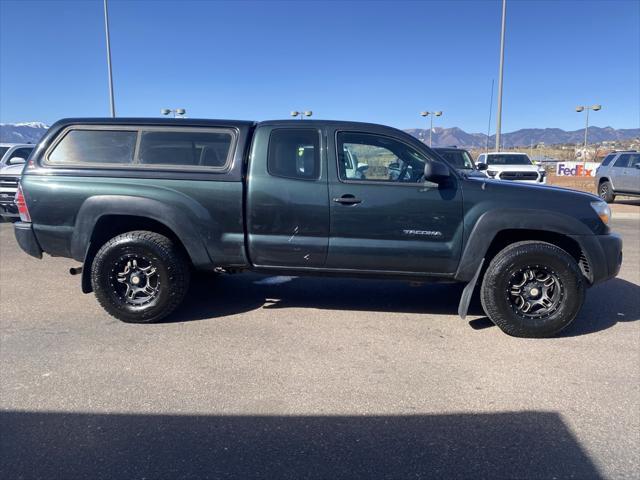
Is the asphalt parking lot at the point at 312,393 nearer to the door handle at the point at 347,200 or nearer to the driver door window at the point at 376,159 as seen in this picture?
Result: the door handle at the point at 347,200

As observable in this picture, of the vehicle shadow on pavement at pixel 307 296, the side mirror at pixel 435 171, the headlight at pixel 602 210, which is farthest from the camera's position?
the vehicle shadow on pavement at pixel 307 296

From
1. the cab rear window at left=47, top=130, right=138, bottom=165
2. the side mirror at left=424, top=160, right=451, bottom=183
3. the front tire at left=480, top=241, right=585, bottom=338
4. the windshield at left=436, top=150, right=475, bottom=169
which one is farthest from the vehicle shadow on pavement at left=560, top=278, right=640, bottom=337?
the windshield at left=436, top=150, right=475, bottom=169

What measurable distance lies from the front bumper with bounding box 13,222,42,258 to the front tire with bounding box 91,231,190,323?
690 millimetres

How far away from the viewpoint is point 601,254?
172 inches

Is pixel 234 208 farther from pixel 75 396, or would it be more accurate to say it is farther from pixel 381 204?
pixel 75 396

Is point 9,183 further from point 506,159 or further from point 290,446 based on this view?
point 506,159

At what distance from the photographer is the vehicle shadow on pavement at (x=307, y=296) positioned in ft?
16.9

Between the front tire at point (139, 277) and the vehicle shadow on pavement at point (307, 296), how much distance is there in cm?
28

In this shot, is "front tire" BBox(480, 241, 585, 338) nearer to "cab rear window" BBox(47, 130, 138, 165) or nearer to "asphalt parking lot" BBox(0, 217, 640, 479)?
"asphalt parking lot" BBox(0, 217, 640, 479)

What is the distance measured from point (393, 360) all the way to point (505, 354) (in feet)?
3.16

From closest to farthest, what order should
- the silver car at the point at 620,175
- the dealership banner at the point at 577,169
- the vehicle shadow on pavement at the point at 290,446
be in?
the vehicle shadow on pavement at the point at 290,446, the silver car at the point at 620,175, the dealership banner at the point at 577,169

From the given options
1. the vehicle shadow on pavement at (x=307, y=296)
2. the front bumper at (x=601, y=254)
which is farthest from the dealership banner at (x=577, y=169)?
the front bumper at (x=601, y=254)

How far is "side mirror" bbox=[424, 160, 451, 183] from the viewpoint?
13.7 ft

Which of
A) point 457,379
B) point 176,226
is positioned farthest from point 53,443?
point 457,379
